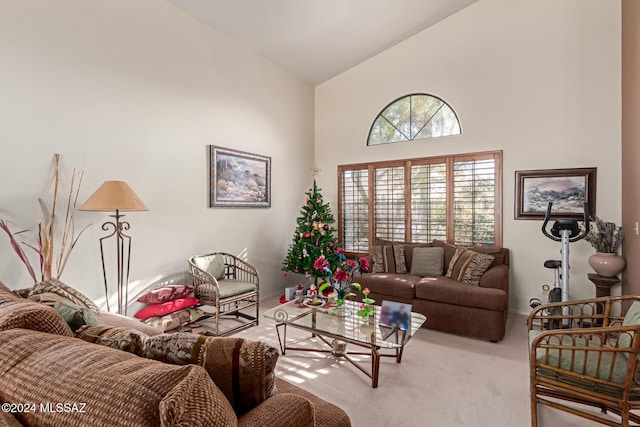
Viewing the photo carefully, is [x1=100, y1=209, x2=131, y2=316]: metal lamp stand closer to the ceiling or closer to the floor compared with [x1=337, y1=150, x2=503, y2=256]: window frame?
closer to the floor

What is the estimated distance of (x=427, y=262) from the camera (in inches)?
161

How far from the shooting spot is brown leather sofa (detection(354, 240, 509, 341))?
322 centimetres

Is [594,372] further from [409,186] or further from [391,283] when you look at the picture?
[409,186]

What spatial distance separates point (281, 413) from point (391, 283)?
3.09 meters

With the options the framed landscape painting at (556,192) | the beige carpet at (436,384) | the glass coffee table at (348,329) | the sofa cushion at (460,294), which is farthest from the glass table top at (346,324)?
the framed landscape painting at (556,192)

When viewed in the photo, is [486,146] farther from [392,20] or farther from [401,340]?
[401,340]

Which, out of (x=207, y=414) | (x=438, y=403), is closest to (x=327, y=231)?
(x=438, y=403)

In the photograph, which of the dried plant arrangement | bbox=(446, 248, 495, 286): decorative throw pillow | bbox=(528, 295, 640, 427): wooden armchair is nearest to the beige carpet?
bbox=(528, 295, 640, 427): wooden armchair

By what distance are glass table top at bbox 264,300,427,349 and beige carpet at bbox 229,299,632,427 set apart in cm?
37

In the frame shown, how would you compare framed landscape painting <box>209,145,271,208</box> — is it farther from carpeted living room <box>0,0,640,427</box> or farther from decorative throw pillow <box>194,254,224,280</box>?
decorative throw pillow <box>194,254,224,280</box>

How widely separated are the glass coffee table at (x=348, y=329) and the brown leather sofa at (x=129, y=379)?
4.01 ft

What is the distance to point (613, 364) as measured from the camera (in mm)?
1573

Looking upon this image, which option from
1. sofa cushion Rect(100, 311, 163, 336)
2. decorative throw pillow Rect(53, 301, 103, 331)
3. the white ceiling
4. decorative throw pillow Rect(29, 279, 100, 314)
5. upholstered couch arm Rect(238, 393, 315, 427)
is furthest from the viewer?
the white ceiling

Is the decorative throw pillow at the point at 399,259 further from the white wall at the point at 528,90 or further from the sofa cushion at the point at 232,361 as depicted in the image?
the sofa cushion at the point at 232,361
